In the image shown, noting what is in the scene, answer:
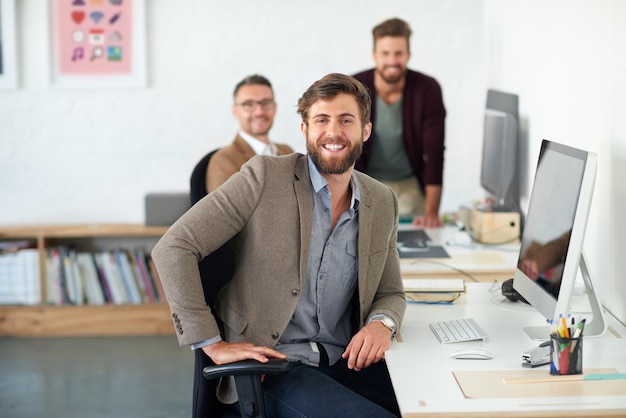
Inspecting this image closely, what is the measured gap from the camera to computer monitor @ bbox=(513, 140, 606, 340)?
1.98 metres

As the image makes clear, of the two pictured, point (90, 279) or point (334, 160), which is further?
point (90, 279)

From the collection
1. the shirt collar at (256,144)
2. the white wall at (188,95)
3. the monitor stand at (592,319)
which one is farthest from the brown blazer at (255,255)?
the white wall at (188,95)

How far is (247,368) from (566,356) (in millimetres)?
684

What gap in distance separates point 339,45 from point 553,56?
5.88ft

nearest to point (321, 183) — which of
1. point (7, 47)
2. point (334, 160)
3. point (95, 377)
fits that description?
point (334, 160)

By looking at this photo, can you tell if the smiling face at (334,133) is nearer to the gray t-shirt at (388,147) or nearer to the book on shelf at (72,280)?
the gray t-shirt at (388,147)

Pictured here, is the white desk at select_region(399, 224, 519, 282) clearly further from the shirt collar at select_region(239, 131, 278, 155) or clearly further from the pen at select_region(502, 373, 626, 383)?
the pen at select_region(502, 373, 626, 383)

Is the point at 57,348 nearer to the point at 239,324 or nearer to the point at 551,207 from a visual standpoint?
the point at 239,324

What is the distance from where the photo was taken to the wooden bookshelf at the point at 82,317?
4.83m

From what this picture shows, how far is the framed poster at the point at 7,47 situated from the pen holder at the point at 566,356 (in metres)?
3.80

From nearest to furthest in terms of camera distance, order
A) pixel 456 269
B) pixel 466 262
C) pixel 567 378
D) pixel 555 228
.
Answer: pixel 567 378 < pixel 555 228 < pixel 456 269 < pixel 466 262

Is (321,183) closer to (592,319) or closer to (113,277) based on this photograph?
(592,319)

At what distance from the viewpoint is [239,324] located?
2289mm

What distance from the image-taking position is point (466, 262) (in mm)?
3221
